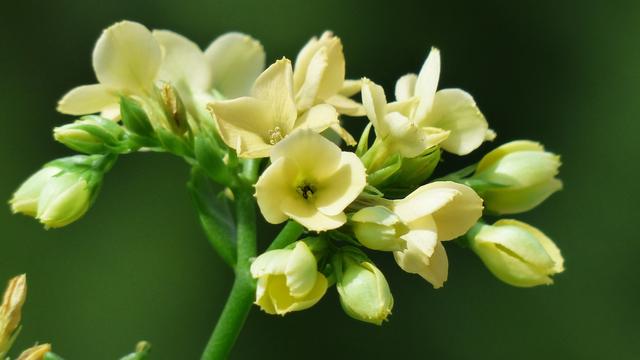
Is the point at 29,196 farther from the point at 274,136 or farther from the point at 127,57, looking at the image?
the point at 274,136

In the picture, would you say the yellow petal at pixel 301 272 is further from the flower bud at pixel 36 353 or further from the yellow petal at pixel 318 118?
the flower bud at pixel 36 353

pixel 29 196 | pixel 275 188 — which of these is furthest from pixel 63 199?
pixel 275 188

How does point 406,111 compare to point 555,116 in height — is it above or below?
above

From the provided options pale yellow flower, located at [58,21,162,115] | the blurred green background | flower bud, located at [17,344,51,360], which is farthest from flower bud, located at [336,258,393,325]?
the blurred green background

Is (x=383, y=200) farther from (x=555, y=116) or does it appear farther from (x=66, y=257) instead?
(x=555, y=116)

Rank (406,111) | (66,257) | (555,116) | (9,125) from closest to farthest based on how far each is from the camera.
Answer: (406,111)
(66,257)
(9,125)
(555,116)

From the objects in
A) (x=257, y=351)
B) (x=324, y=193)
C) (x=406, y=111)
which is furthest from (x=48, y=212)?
(x=257, y=351)
